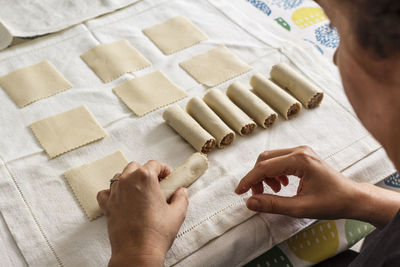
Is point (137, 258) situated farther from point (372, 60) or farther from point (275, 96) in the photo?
point (275, 96)

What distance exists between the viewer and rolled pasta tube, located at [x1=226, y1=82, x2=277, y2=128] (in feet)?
3.83

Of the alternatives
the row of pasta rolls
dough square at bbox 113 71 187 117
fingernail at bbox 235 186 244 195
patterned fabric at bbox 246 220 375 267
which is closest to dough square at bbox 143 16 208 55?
dough square at bbox 113 71 187 117

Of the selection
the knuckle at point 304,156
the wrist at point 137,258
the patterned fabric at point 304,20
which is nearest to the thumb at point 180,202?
the wrist at point 137,258

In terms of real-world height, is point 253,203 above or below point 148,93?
above

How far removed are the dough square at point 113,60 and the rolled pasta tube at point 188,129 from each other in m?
0.26

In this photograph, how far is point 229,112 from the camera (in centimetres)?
117

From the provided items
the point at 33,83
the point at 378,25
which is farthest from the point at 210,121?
the point at 378,25

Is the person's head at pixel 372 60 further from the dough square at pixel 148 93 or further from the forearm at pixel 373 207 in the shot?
the dough square at pixel 148 93

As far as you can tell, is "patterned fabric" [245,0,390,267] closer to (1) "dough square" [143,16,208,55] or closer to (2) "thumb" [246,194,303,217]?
(2) "thumb" [246,194,303,217]

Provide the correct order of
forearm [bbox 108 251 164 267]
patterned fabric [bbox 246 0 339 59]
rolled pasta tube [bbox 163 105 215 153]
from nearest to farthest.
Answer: forearm [bbox 108 251 164 267] → rolled pasta tube [bbox 163 105 215 153] → patterned fabric [bbox 246 0 339 59]

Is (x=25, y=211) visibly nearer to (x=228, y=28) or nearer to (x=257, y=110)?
(x=257, y=110)

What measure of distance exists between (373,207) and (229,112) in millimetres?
446

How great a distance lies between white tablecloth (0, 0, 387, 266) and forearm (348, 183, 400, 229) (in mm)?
140

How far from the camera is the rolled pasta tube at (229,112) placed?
1.15 m
